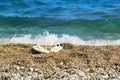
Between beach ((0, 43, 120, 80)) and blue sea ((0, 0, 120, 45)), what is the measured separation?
2514 mm

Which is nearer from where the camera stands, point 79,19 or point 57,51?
point 57,51

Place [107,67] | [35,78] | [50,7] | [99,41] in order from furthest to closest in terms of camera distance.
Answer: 1. [50,7]
2. [99,41]
3. [107,67]
4. [35,78]

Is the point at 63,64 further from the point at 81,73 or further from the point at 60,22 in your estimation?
the point at 60,22

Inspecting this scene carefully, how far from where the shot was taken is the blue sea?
13891 millimetres

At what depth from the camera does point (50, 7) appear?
2203cm

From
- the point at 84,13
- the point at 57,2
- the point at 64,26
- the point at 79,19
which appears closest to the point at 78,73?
the point at 64,26

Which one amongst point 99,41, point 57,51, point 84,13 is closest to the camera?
point 57,51

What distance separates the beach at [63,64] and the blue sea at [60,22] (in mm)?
2514

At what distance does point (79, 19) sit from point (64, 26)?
149cm

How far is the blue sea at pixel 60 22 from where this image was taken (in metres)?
13.9

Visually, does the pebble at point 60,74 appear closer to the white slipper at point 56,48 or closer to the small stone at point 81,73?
the small stone at point 81,73

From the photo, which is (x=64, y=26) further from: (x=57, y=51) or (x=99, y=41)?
(x=57, y=51)

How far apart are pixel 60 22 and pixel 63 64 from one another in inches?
328

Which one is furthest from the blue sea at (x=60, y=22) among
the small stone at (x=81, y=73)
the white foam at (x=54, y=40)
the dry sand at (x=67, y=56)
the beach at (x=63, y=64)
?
the small stone at (x=81, y=73)
